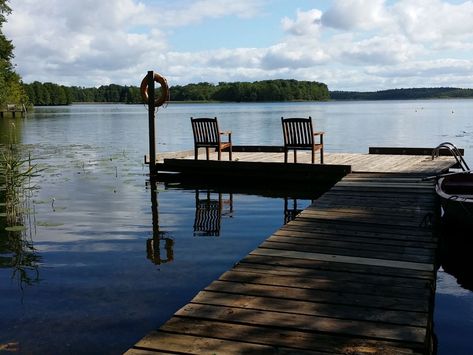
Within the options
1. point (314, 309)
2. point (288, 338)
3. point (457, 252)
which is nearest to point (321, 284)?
point (314, 309)

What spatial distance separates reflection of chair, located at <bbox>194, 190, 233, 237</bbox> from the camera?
25.9 ft

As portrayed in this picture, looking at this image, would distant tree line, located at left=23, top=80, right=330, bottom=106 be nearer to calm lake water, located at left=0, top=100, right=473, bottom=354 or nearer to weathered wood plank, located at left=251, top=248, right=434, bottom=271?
calm lake water, located at left=0, top=100, right=473, bottom=354

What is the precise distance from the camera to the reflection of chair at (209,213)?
25.9 feet

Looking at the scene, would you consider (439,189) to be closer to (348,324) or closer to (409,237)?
(409,237)

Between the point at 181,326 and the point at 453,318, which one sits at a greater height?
the point at 181,326

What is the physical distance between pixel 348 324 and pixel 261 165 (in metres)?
7.75

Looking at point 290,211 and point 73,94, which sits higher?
point 73,94

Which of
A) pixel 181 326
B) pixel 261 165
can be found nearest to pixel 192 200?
pixel 261 165

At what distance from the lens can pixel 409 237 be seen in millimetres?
5504

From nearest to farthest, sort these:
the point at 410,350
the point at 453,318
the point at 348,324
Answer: the point at 410,350
the point at 348,324
the point at 453,318

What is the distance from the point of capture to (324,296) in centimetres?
380

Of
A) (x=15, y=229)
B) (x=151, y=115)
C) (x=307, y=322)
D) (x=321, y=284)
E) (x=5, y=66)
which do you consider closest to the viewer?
(x=307, y=322)

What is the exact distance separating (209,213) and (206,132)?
2833 mm

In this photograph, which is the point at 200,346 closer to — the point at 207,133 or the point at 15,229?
the point at 15,229
